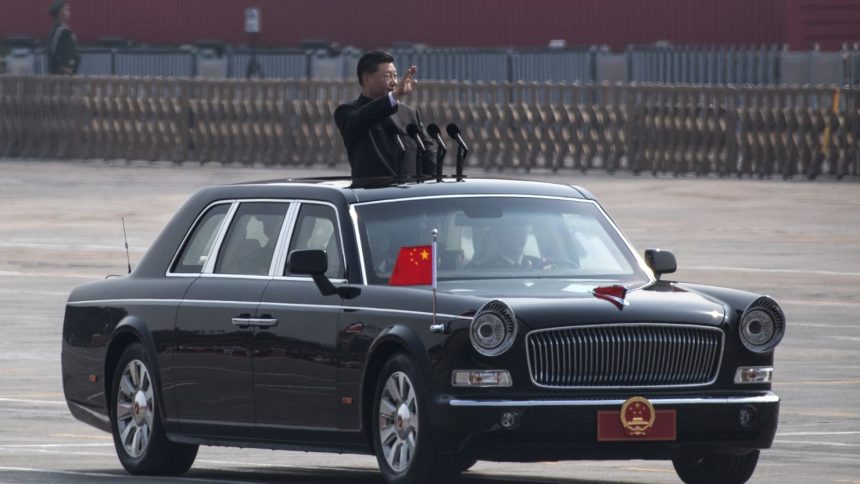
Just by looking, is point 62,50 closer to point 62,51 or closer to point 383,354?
point 62,51

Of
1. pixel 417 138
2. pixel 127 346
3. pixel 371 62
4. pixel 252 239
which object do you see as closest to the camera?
pixel 252 239

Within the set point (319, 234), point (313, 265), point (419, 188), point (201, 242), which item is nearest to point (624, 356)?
point (313, 265)

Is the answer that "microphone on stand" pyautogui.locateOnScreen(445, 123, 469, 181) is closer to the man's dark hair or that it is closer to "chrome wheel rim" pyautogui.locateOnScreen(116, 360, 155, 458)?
the man's dark hair

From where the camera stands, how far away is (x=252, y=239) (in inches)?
439

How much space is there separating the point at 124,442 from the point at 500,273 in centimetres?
220

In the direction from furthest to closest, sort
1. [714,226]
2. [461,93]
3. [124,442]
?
[461,93] < [714,226] < [124,442]

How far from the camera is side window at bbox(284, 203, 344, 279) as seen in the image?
10.6m

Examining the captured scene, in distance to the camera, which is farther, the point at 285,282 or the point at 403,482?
the point at 285,282

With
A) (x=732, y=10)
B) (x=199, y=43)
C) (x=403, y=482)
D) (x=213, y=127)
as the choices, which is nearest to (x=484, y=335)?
(x=403, y=482)

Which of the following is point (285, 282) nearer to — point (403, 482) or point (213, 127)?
point (403, 482)

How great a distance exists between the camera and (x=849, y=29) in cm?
5069

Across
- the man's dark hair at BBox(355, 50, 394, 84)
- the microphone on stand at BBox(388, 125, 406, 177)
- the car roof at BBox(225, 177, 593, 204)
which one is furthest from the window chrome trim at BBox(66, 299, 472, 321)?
the man's dark hair at BBox(355, 50, 394, 84)

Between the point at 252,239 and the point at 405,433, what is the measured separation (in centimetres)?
184

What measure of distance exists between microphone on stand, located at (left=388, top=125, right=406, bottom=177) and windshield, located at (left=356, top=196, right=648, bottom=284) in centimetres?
135
